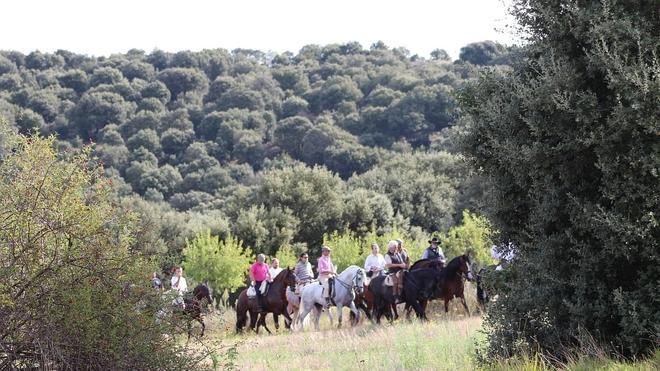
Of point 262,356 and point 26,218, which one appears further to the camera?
point 262,356

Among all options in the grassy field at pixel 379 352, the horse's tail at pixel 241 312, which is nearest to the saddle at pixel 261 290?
the horse's tail at pixel 241 312

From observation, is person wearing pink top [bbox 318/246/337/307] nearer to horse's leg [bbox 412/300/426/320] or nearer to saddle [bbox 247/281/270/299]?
saddle [bbox 247/281/270/299]

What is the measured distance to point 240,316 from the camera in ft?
90.0

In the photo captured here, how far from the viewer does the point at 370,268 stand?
2522 centimetres

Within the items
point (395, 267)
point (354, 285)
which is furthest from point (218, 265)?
point (395, 267)

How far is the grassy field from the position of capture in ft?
33.3

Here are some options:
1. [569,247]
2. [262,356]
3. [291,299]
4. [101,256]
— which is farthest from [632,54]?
[291,299]

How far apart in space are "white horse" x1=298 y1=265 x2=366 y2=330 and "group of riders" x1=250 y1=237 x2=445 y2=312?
264 mm

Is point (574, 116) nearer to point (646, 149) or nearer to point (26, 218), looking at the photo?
point (646, 149)

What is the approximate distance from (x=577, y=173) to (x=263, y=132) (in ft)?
361

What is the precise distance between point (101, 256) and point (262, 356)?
555cm

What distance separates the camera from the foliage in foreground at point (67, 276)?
10.6 metres

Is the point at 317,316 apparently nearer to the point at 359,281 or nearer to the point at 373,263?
the point at 359,281

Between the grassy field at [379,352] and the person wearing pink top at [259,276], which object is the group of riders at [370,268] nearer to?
the person wearing pink top at [259,276]
